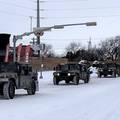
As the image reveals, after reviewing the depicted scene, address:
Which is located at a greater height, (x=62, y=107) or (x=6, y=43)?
(x=6, y=43)

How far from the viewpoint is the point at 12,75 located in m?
21.0

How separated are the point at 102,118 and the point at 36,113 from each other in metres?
2.40

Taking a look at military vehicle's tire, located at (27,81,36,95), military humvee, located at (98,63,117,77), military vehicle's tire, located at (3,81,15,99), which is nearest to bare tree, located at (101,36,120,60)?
military humvee, located at (98,63,117,77)

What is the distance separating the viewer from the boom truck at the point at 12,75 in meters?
20.5

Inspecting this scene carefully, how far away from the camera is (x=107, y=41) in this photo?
544ft

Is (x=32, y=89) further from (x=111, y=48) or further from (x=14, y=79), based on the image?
(x=111, y=48)

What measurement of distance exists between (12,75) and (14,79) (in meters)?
0.36

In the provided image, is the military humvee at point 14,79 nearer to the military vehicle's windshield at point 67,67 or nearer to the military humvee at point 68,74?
the military humvee at point 68,74

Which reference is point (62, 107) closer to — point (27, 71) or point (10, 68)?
point (10, 68)

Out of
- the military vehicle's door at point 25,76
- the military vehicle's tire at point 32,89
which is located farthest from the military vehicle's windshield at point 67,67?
the military vehicle's door at point 25,76

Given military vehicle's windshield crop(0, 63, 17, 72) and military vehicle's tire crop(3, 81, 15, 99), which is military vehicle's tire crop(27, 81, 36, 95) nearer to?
military vehicle's windshield crop(0, 63, 17, 72)

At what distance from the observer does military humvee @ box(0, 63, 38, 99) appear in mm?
20469

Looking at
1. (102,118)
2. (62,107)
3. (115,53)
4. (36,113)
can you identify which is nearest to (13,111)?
(36,113)

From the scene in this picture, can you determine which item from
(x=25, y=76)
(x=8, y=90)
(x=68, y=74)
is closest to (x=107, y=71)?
(x=68, y=74)
